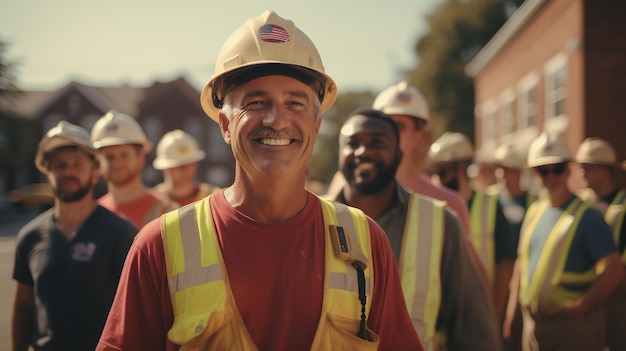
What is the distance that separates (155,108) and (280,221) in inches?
2388

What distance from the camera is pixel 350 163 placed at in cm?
394

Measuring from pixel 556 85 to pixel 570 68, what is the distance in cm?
213

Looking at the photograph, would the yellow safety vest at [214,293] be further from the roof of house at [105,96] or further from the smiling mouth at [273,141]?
the roof of house at [105,96]

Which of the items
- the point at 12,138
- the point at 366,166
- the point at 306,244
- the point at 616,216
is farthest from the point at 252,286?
the point at 12,138

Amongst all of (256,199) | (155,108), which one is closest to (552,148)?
(256,199)

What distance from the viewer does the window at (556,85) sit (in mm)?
19156

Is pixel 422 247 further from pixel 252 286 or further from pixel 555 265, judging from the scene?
pixel 555 265

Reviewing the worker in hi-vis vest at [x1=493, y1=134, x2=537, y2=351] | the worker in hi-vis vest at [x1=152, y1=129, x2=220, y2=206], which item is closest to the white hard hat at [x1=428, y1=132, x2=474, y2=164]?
the worker in hi-vis vest at [x1=493, y1=134, x2=537, y2=351]

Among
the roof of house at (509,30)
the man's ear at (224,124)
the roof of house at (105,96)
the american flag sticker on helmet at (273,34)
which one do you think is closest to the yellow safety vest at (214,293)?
the man's ear at (224,124)

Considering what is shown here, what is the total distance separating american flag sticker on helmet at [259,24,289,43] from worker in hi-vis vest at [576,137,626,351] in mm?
4616

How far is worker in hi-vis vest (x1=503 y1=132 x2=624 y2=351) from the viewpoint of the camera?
552cm

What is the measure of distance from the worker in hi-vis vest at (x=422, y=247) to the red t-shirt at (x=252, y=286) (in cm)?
119

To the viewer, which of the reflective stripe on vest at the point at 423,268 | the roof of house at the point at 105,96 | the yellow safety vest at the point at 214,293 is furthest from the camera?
the roof of house at the point at 105,96

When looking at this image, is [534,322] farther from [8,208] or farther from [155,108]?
[155,108]
